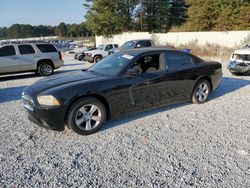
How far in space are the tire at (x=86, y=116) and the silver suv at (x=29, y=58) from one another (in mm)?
7918

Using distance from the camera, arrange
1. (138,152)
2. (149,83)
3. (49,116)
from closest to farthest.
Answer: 1. (138,152)
2. (49,116)
3. (149,83)

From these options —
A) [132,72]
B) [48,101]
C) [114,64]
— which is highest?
[114,64]

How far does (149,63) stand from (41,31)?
113 meters

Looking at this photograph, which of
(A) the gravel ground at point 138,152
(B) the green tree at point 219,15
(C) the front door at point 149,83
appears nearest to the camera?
(A) the gravel ground at point 138,152

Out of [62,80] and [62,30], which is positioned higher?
[62,30]

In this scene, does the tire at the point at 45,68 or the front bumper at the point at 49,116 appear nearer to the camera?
the front bumper at the point at 49,116

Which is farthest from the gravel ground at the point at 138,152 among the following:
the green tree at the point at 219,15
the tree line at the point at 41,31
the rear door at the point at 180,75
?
the tree line at the point at 41,31

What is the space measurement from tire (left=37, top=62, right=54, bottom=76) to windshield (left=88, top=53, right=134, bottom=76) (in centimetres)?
688

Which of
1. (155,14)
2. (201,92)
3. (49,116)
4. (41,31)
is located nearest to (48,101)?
(49,116)

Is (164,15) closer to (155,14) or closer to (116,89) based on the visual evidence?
(155,14)

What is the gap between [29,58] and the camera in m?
11.1

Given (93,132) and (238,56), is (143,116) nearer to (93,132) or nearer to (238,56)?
(93,132)

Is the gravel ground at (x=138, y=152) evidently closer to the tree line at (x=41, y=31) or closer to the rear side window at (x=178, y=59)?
the rear side window at (x=178, y=59)

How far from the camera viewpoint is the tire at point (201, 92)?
598cm
